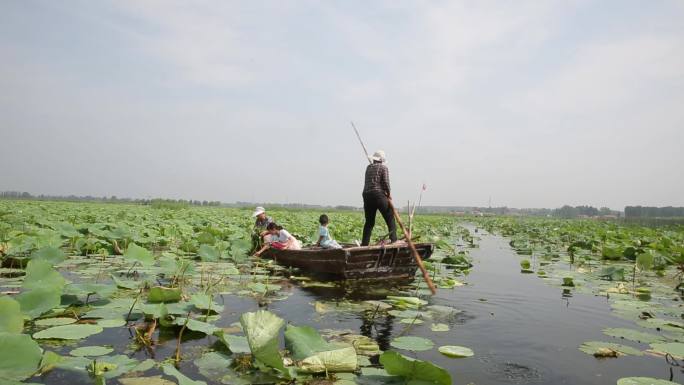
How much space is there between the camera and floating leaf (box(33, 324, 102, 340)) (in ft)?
7.63

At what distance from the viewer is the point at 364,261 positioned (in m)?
5.30

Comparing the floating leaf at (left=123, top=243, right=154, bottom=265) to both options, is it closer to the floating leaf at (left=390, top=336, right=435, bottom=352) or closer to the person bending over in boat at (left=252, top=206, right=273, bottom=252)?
the floating leaf at (left=390, top=336, right=435, bottom=352)

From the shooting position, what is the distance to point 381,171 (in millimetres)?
5934

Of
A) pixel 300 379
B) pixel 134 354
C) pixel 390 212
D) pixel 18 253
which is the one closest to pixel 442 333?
pixel 300 379

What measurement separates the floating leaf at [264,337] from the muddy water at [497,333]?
37 centimetres

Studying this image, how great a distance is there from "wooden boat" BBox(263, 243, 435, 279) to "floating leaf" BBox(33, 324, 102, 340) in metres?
2.95

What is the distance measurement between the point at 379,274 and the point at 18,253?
4.43 metres

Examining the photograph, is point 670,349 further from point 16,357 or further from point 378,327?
point 16,357

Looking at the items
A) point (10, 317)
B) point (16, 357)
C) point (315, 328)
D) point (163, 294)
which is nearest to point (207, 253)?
point (163, 294)

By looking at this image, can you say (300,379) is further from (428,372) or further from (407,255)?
(407,255)

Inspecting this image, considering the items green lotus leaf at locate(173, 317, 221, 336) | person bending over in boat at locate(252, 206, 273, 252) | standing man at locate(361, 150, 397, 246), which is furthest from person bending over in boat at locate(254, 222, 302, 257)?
green lotus leaf at locate(173, 317, 221, 336)

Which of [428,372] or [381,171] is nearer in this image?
[428,372]

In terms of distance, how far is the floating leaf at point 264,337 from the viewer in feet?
6.77

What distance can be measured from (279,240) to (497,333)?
13.8 feet
